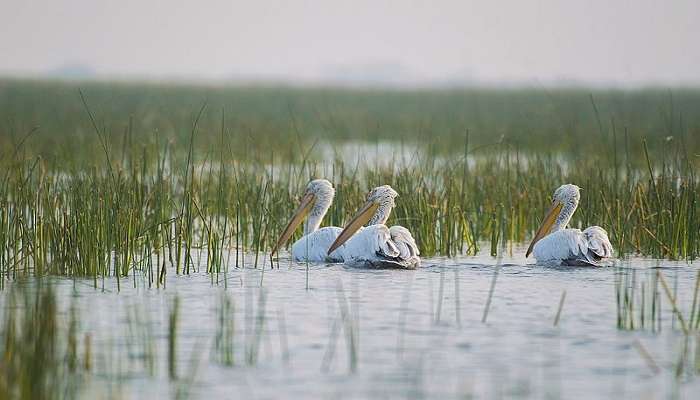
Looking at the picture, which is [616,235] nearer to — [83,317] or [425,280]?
[425,280]

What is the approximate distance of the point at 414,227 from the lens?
9844 millimetres

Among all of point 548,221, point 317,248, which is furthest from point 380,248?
point 548,221

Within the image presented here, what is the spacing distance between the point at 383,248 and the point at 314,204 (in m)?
1.64

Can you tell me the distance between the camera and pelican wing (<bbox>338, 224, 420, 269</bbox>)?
28.1ft

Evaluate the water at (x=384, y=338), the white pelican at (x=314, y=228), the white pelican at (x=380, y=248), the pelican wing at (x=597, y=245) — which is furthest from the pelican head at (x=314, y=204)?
the pelican wing at (x=597, y=245)

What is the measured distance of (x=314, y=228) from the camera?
10.1 meters

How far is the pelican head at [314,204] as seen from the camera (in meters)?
9.96

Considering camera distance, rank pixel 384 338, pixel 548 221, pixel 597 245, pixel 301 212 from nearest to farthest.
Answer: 1. pixel 384 338
2. pixel 597 245
3. pixel 548 221
4. pixel 301 212

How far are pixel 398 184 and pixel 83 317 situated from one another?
4.27 m

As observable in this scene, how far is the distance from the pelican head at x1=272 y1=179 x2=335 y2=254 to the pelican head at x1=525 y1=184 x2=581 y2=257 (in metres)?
→ 1.81

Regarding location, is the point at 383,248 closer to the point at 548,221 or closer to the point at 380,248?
the point at 380,248

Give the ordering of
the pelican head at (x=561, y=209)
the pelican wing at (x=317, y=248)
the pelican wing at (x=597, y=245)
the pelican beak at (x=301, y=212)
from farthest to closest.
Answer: the pelican beak at (x=301, y=212) → the pelican head at (x=561, y=209) → the pelican wing at (x=317, y=248) → the pelican wing at (x=597, y=245)

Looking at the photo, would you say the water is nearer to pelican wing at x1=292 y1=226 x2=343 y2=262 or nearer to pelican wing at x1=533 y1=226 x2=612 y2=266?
pelican wing at x1=533 y1=226 x2=612 y2=266

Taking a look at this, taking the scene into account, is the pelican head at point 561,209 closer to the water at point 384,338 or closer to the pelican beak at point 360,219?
the water at point 384,338
